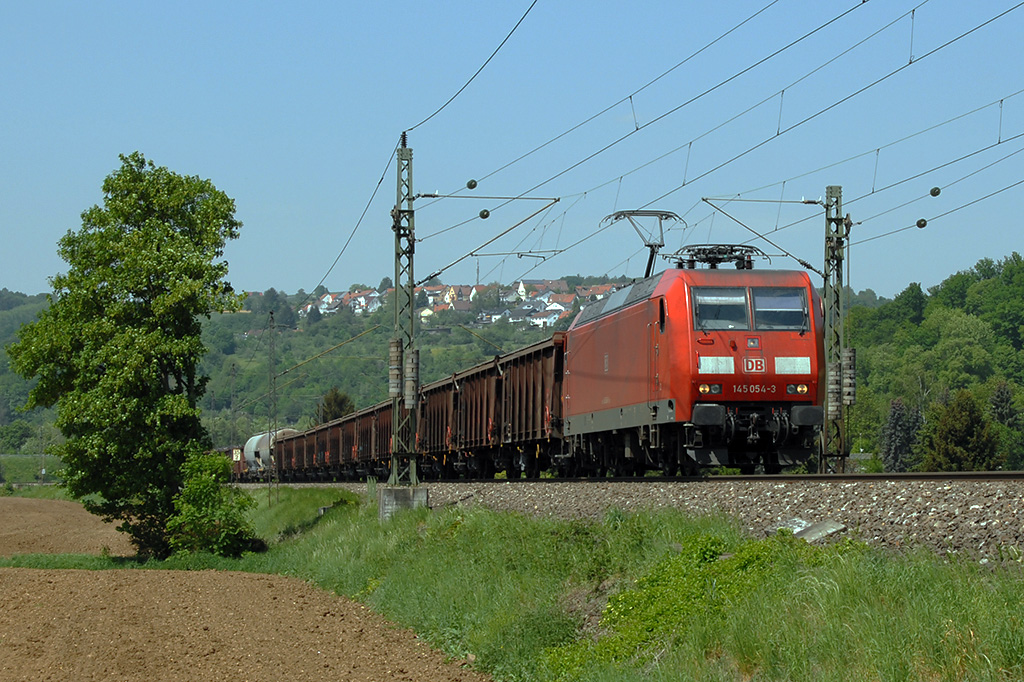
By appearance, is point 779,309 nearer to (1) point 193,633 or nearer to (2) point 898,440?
(1) point 193,633

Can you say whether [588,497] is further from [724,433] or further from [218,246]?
[218,246]

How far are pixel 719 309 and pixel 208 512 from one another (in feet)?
53.9

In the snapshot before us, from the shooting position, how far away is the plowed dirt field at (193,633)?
13.5 metres

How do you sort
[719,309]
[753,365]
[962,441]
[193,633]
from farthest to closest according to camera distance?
1. [962,441]
2. [719,309]
3. [753,365]
4. [193,633]

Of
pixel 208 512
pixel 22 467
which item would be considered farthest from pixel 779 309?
pixel 22 467

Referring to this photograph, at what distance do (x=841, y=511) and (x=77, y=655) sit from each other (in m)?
9.28

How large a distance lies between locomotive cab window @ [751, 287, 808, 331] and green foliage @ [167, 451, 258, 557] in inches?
651

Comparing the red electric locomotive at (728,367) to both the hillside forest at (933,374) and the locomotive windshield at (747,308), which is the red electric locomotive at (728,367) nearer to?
the locomotive windshield at (747,308)

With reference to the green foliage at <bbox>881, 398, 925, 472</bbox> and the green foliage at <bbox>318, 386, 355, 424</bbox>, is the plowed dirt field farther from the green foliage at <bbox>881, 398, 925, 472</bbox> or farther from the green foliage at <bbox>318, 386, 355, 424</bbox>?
the green foliage at <bbox>318, 386, 355, 424</bbox>

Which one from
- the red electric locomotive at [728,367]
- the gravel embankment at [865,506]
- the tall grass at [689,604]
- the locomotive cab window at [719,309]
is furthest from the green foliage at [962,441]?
the tall grass at [689,604]

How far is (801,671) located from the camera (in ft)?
27.1

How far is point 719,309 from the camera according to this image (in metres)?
20.5

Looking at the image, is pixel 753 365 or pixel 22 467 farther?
pixel 22 467

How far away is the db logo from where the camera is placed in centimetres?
2023
